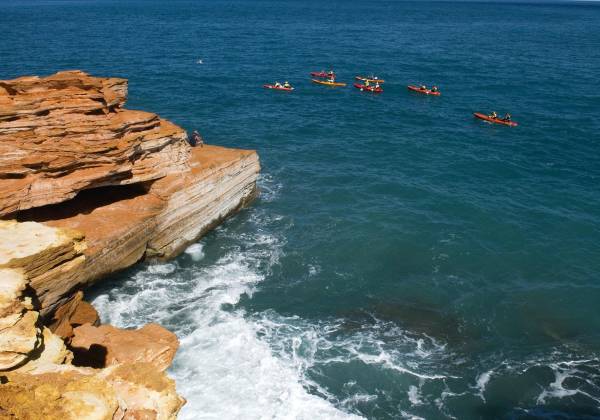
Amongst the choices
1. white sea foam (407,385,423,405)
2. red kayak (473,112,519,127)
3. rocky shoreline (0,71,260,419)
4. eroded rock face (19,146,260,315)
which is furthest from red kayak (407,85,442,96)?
white sea foam (407,385,423,405)

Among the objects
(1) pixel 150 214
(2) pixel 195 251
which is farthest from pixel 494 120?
(1) pixel 150 214

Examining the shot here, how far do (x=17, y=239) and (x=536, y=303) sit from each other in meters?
26.1

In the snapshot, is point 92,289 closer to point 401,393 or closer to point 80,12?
point 401,393

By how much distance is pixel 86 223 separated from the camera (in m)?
25.9

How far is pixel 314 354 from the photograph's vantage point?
78.2 ft

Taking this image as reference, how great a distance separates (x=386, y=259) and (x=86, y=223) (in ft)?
59.2

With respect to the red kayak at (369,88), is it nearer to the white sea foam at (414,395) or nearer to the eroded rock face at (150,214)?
the eroded rock face at (150,214)

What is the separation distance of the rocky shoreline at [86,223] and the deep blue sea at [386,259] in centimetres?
310

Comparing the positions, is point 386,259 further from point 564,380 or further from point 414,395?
point 564,380

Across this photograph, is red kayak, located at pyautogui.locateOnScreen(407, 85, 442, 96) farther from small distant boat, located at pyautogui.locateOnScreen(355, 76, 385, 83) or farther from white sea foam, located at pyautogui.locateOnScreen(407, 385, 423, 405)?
white sea foam, located at pyautogui.locateOnScreen(407, 385, 423, 405)

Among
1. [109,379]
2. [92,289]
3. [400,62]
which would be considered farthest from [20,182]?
[400,62]

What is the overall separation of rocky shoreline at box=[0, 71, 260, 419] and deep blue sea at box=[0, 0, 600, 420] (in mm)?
3105

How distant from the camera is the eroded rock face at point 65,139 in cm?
2291

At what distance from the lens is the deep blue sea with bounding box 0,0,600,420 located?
73.5 feet
